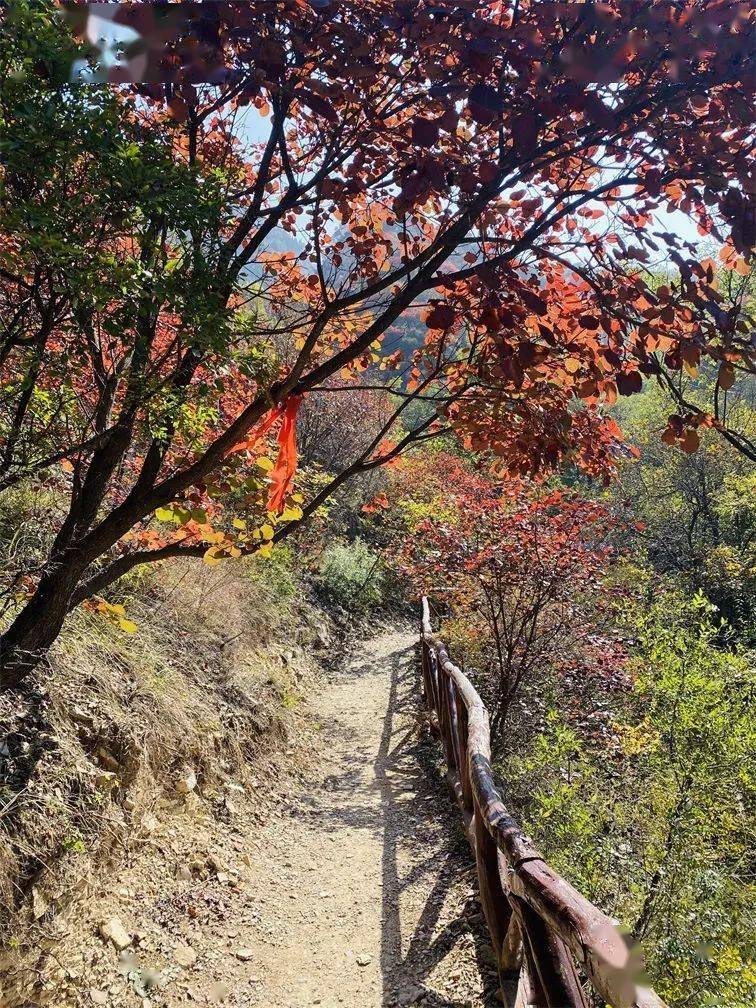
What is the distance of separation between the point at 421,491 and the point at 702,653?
40.4 feet

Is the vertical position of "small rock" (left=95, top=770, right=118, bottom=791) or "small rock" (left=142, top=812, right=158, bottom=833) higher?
"small rock" (left=95, top=770, right=118, bottom=791)

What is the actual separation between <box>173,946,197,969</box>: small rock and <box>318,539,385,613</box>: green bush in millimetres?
9186

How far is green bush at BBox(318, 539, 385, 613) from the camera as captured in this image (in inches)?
514

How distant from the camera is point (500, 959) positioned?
303 centimetres

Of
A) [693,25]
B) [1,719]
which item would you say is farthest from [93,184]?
[1,719]

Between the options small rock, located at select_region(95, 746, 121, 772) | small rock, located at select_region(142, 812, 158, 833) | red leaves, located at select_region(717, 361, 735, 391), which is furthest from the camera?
small rock, located at select_region(142, 812, 158, 833)

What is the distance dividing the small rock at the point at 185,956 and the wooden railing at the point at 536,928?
65.6 inches

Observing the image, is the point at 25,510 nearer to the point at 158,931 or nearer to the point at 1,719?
the point at 1,719

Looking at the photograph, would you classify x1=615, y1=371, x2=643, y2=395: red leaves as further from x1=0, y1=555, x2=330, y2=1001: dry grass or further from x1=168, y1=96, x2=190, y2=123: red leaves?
x1=0, y1=555, x2=330, y2=1001: dry grass

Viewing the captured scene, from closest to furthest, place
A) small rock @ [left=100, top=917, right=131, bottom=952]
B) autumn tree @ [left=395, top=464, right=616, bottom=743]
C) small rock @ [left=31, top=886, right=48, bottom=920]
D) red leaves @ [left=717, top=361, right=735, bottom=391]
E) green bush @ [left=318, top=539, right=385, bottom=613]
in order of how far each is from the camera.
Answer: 1. red leaves @ [left=717, top=361, right=735, bottom=391]
2. small rock @ [left=31, top=886, right=48, bottom=920]
3. small rock @ [left=100, top=917, right=131, bottom=952]
4. autumn tree @ [left=395, top=464, right=616, bottom=743]
5. green bush @ [left=318, top=539, right=385, bottom=613]

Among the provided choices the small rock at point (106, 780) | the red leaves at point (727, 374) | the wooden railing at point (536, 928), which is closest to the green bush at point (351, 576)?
the wooden railing at point (536, 928)

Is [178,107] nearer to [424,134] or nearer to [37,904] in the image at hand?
[424,134]

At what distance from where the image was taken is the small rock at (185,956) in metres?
3.48

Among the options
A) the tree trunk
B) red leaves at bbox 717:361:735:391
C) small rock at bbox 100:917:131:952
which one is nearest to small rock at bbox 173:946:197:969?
small rock at bbox 100:917:131:952
